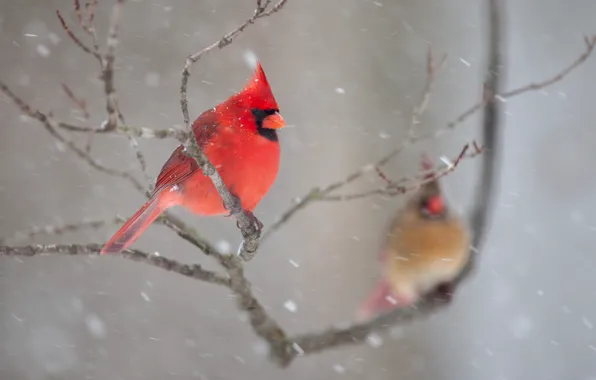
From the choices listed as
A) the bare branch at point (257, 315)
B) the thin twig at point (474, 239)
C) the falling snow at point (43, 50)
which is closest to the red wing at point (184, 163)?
the bare branch at point (257, 315)

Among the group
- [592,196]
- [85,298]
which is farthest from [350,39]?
[85,298]

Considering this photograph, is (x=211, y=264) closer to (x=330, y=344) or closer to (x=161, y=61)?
(x=161, y=61)

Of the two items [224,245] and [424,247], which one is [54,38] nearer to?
[224,245]

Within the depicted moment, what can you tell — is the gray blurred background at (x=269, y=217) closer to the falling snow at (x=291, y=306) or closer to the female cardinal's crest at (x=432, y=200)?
the falling snow at (x=291, y=306)

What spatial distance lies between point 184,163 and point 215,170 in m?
0.34

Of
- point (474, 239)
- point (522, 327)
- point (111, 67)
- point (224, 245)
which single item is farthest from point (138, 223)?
point (522, 327)

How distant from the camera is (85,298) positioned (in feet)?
10.2

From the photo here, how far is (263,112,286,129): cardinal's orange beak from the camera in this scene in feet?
4.77

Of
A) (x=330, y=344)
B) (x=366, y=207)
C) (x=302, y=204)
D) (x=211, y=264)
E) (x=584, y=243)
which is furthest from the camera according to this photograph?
(x=584, y=243)

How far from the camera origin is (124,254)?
1258mm

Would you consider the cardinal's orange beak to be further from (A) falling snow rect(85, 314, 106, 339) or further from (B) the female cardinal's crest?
(A) falling snow rect(85, 314, 106, 339)

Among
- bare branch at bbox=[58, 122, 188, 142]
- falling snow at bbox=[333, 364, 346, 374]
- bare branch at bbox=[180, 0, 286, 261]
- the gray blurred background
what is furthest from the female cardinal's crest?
bare branch at bbox=[58, 122, 188, 142]

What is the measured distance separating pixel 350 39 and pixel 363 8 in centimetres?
21

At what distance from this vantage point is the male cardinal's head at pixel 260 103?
4.61 feet
